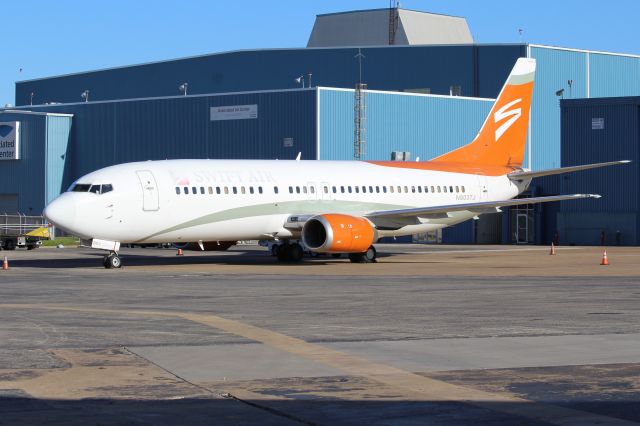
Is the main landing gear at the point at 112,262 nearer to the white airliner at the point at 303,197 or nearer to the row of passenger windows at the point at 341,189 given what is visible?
the white airliner at the point at 303,197

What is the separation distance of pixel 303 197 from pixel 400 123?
1298 inches

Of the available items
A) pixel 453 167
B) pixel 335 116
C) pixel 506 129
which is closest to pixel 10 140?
pixel 335 116

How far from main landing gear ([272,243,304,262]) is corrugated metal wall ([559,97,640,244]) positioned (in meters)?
28.5

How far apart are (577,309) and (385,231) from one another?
886 inches

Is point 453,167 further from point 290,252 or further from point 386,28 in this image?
point 386,28

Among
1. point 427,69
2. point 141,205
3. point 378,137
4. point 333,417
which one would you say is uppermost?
point 427,69

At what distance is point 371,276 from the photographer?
35000 millimetres

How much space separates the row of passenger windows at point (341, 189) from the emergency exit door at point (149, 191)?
951mm

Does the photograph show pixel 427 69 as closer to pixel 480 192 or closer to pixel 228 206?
pixel 480 192

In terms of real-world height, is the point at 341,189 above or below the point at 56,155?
below

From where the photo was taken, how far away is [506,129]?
50938mm

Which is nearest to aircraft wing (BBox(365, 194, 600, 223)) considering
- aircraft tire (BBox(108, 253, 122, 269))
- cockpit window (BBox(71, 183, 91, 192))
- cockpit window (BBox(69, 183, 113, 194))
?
aircraft tire (BBox(108, 253, 122, 269))

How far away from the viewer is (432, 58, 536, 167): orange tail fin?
50438mm

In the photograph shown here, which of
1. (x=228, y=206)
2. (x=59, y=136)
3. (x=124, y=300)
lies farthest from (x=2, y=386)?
(x=59, y=136)
